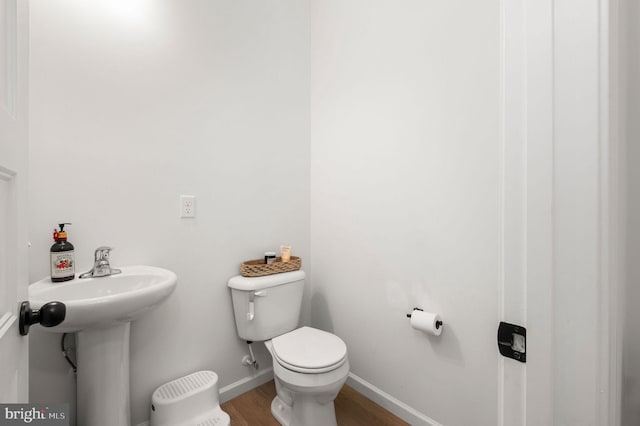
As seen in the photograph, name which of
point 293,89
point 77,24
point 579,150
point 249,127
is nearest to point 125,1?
point 77,24

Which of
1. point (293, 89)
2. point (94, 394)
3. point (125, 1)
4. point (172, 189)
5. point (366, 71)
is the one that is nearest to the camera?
point (94, 394)

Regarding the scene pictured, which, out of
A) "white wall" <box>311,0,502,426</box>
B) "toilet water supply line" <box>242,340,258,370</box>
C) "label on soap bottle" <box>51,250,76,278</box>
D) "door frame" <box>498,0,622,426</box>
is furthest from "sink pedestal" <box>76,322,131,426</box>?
"door frame" <box>498,0,622,426</box>

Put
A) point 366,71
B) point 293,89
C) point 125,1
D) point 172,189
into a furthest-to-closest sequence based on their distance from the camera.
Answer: point 293,89
point 366,71
point 172,189
point 125,1

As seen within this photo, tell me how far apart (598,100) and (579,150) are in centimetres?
8

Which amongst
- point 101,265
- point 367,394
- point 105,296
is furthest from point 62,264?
point 367,394

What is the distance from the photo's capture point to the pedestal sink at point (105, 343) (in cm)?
98

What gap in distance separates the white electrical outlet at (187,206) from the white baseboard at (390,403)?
4.37ft

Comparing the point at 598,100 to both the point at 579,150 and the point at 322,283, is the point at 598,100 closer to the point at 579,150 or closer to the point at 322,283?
the point at 579,150

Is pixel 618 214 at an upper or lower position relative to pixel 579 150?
lower

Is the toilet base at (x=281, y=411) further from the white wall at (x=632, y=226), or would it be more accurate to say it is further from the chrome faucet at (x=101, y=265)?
the white wall at (x=632, y=226)

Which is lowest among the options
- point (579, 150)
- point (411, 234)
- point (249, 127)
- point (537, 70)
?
point (411, 234)

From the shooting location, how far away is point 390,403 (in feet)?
4.96

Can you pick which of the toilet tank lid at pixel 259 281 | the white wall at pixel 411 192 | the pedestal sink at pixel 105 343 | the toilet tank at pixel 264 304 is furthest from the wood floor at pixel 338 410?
the toilet tank lid at pixel 259 281

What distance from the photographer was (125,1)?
1276mm
